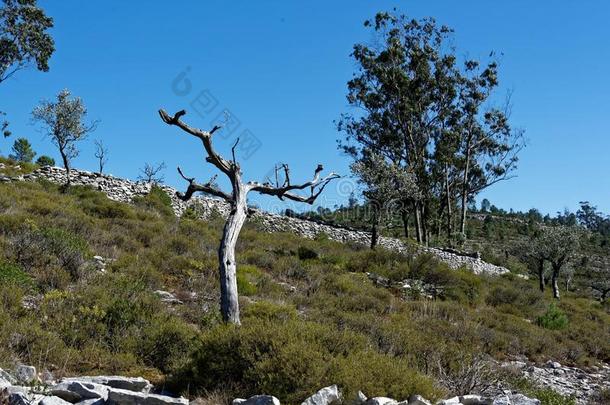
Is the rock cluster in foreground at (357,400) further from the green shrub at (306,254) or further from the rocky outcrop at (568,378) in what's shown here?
the green shrub at (306,254)

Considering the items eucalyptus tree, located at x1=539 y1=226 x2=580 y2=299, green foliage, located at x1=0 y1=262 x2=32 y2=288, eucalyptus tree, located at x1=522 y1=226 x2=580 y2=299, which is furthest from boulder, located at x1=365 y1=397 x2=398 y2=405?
eucalyptus tree, located at x1=539 y1=226 x2=580 y2=299

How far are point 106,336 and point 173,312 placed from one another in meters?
1.81

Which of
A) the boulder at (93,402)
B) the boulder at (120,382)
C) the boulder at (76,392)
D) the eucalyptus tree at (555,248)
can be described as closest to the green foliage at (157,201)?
the boulder at (120,382)

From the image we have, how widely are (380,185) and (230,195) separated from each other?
57.0 feet

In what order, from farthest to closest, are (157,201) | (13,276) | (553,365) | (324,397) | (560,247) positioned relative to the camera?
(560,247) → (157,201) → (553,365) → (13,276) → (324,397)

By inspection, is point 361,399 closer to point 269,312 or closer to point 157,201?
point 269,312

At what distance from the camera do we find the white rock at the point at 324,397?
4822mm

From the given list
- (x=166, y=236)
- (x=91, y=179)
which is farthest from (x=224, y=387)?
(x=91, y=179)

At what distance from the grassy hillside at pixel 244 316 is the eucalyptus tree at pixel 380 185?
19.5 feet

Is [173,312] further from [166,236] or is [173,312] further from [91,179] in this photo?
[91,179]

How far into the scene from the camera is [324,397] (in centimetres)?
489

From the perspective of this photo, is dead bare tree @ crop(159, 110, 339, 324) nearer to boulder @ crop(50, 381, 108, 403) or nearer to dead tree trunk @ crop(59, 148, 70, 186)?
boulder @ crop(50, 381, 108, 403)

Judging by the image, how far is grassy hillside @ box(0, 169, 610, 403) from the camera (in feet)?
19.2

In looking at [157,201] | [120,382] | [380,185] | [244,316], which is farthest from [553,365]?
[157,201]
